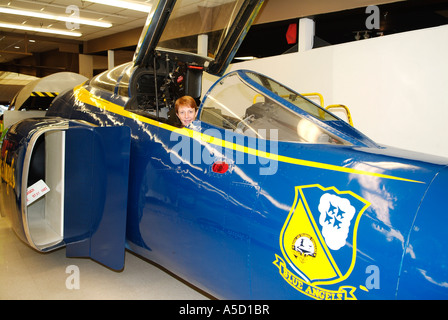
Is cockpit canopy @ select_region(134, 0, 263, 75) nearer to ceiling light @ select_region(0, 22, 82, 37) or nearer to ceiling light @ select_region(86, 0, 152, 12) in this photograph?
ceiling light @ select_region(86, 0, 152, 12)

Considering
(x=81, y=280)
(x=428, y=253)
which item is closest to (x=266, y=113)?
(x=428, y=253)

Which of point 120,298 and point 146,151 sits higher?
point 146,151

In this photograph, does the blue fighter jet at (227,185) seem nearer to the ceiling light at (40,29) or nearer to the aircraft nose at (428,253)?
the aircraft nose at (428,253)

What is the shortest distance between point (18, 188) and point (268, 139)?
2.15 meters

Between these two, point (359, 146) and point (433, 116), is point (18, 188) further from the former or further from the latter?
point (433, 116)

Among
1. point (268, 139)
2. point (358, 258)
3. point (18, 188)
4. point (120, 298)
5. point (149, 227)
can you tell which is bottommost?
point (120, 298)

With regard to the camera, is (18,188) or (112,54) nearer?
(18,188)

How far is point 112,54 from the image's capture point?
14180mm

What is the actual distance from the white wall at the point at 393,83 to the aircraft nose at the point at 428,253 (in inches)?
163

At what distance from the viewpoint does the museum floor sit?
2.83 meters

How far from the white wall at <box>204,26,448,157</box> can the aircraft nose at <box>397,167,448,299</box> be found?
415 cm
